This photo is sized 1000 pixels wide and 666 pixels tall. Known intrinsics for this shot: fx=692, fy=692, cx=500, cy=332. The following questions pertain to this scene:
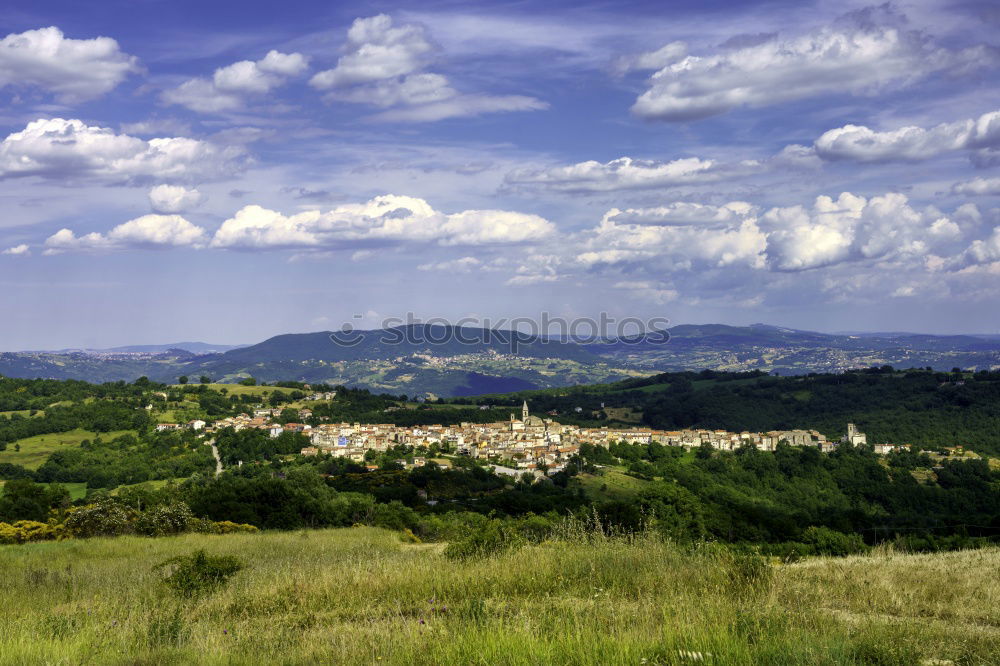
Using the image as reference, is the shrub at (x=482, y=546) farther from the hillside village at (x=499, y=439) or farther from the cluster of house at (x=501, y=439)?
the cluster of house at (x=501, y=439)

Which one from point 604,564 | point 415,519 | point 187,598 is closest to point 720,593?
point 604,564

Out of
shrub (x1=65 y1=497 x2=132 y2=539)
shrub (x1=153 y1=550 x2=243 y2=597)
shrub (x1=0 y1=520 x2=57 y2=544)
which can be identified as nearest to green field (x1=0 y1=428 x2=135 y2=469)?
shrub (x1=0 y1=520 x2=57 y2=544)

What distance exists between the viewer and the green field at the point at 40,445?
7256 centimetres

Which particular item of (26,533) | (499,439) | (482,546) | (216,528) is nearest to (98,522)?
(26,533)

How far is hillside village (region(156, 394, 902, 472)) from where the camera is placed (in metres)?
81.2

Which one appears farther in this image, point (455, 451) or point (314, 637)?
point (455, 451)

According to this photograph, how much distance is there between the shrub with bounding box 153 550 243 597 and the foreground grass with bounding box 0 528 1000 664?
157 millimetres

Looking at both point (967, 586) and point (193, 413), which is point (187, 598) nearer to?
point (967, 586)

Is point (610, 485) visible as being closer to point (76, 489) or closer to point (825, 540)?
point (825, 540)

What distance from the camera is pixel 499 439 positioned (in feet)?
314

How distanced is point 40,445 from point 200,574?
86.8 m

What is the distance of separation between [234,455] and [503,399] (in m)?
81.8

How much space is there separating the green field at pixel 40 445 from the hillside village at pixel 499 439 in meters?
8.50

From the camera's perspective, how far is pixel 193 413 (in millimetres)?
100438
